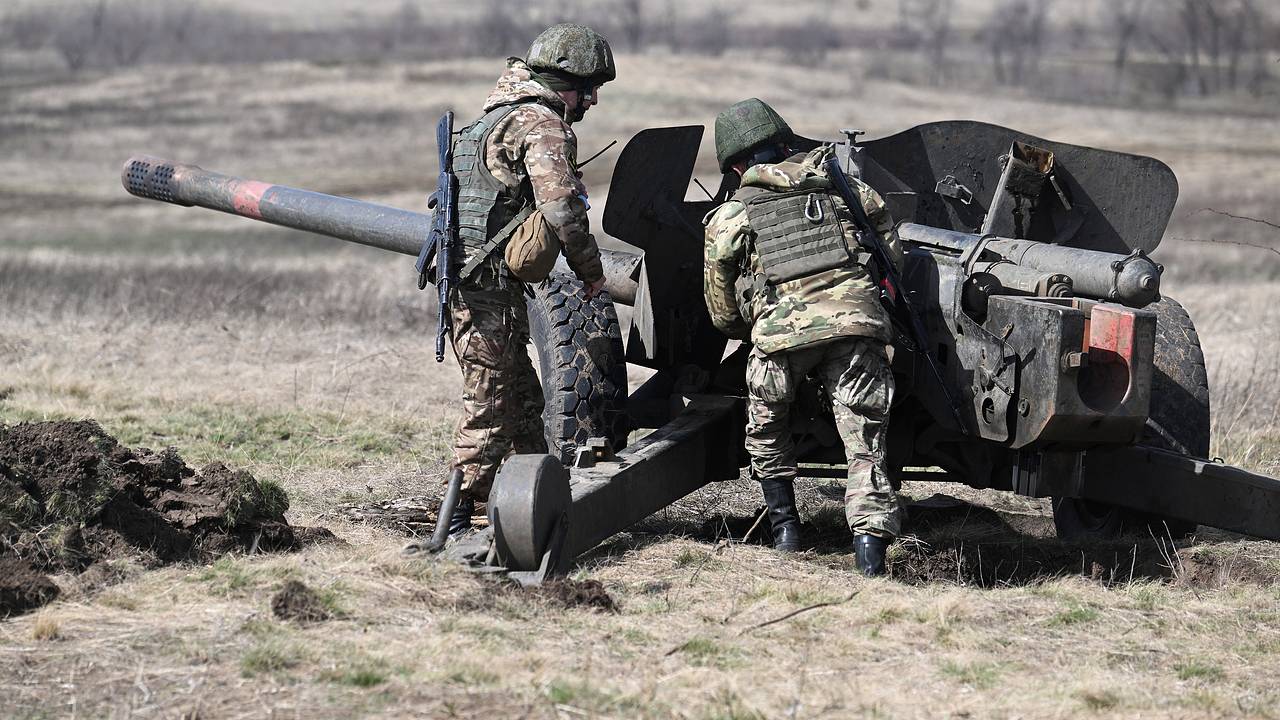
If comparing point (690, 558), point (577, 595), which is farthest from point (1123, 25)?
point (577, 595)

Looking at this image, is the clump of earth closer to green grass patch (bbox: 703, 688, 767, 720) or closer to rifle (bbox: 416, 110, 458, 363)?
rifle (bbox: 416, 110, 458, 363)

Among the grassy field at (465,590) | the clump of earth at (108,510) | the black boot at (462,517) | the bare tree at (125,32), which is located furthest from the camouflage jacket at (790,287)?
the bare tree at (125,32)

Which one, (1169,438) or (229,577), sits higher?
(1169,438)

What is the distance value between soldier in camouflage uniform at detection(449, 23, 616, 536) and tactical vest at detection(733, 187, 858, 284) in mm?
658

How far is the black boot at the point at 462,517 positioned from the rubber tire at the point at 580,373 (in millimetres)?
553

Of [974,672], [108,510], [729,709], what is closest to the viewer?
[729,709]

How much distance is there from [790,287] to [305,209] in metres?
3.45

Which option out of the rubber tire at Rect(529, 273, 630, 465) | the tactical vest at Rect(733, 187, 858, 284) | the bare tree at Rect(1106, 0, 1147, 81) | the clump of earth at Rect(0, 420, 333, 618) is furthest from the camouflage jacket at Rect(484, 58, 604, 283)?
the bare tree at Rect(1106, 0, 1147, 81)

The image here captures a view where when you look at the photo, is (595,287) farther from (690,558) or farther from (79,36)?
(79,36)

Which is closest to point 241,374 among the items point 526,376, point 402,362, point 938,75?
point 402,362

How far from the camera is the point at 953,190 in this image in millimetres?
6957

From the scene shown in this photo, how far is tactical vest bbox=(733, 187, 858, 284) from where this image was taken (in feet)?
20.1

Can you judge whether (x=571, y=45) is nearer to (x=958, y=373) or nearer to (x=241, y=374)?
(x=958, y=373)

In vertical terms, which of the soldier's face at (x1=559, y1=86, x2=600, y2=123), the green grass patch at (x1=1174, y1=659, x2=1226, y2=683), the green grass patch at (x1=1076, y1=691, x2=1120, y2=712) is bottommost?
the green grass patch at (x1=1174, y1=659, x2=1226, y2=683)
